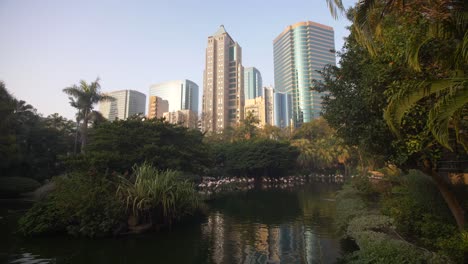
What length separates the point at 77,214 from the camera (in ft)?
40.6

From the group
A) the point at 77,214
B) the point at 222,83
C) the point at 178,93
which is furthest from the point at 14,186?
the point at 178,93

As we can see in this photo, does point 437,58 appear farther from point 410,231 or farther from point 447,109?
point 410,231

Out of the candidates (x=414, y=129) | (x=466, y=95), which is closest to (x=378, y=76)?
(x=414, y=129)

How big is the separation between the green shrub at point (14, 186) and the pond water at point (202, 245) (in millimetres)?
10697

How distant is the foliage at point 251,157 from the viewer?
44.3 meters

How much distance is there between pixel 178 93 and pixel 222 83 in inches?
2369

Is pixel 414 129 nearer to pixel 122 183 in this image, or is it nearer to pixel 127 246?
pixel 127 246

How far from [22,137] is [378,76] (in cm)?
3493

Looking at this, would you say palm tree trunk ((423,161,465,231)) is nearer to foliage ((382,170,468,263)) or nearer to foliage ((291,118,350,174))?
foliage ((382,170,468,263))

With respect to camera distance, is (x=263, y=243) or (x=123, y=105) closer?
(x=263, y=243)

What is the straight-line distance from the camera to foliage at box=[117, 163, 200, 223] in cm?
1333

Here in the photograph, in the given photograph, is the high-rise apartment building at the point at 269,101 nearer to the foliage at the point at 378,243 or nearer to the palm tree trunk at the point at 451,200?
the foliage at the point at 378,243

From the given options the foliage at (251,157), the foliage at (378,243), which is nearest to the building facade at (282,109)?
the foliage at (251,157)

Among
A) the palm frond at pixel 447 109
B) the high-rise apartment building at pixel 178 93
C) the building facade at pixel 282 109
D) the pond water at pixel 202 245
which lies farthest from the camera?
the high-rise apartment building at pixel 178 93
